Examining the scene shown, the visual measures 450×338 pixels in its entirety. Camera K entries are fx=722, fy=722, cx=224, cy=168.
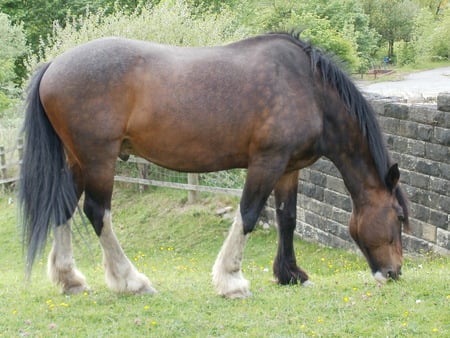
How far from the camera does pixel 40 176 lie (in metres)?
5.61

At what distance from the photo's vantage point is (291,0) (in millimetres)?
28625

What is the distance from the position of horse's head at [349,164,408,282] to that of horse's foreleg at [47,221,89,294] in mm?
2370

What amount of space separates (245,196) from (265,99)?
766mm

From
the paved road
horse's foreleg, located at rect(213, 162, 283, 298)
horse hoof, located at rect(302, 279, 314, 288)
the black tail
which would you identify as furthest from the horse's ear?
the paved road

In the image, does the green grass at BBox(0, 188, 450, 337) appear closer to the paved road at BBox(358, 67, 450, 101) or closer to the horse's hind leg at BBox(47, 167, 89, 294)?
the horse's hind leg at BBox(47, 167, 89, 294)

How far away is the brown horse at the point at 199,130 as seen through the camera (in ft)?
17.9

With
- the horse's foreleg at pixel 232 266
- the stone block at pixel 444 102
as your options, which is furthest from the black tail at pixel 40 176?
the stone block at pixel 444 102

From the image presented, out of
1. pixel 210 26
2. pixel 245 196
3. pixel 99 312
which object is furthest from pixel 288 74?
pixel 210 26

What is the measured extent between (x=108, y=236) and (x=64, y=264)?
514 millimetres

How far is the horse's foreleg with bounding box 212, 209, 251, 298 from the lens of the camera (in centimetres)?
566

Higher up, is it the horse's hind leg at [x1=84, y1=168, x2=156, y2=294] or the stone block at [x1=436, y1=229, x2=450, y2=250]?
the horse's hind leg at [x1=84, y1=168, x2=156, y2=294]

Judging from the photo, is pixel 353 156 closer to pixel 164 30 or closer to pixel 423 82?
pixel 164 30

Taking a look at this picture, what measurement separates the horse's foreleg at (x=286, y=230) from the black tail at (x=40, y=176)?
1786mm

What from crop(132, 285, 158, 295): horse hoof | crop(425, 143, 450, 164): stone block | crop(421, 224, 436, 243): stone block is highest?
crop(425, 143, 450, 164): stone block
